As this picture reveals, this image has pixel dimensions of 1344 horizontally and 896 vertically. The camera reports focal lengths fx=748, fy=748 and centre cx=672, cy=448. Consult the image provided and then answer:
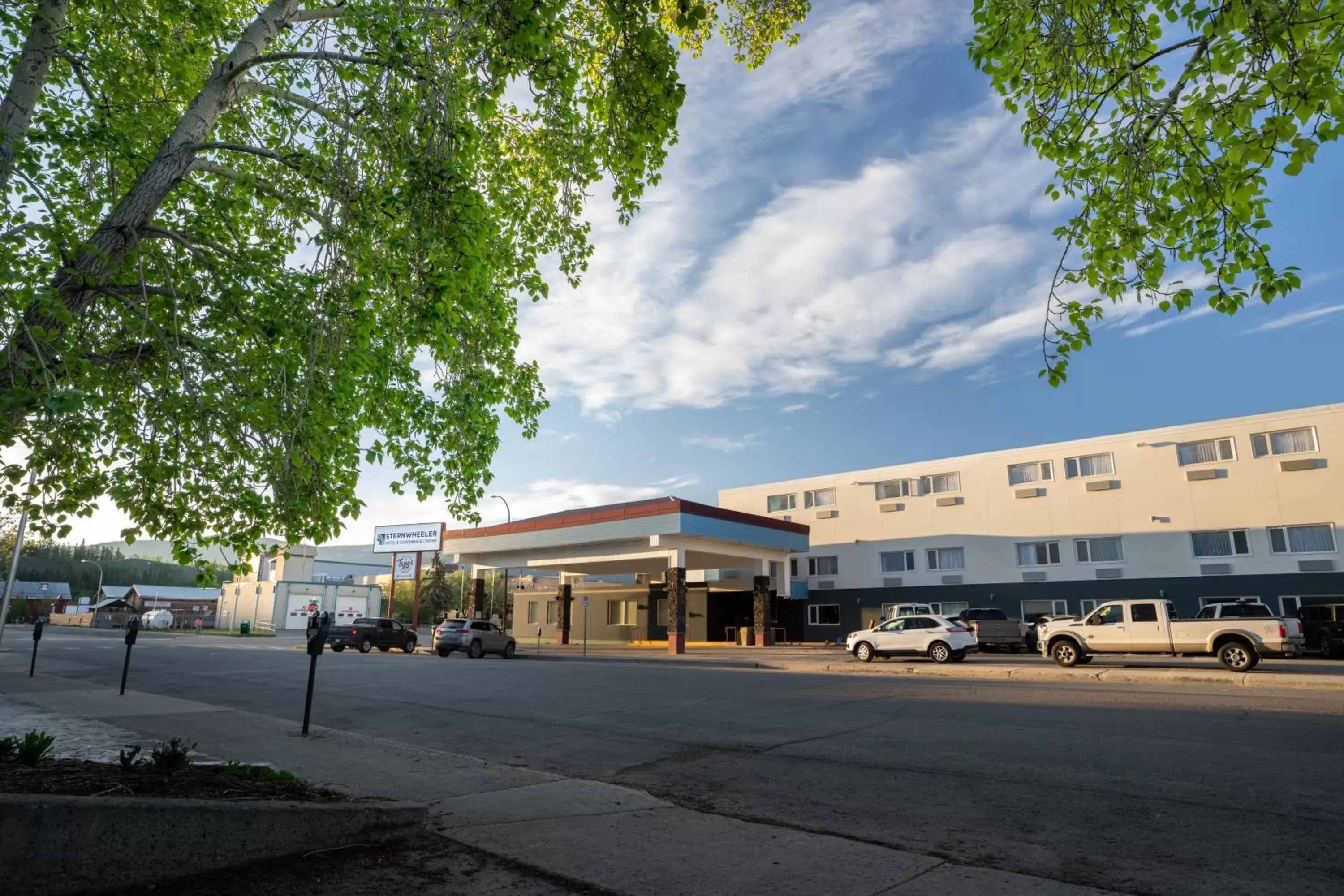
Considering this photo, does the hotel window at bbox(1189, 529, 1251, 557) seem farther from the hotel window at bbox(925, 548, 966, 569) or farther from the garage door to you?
the garage door

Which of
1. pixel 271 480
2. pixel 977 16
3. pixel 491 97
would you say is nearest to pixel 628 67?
pixel 491 97

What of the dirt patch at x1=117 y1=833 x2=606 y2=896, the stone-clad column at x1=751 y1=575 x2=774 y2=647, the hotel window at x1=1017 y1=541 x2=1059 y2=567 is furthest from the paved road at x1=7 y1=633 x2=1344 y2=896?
the hotel window at x1=1017 y1=541 x2=1059 y2=567

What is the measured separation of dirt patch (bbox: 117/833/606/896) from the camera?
3.97 m

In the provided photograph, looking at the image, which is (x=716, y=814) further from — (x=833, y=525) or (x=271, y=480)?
(x=833, y=525)

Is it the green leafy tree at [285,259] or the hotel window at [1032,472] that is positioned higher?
the hotel window at [1032,472]

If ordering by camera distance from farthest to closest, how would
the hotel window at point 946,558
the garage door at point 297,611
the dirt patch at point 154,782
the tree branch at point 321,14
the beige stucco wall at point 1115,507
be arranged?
the garage door at point 297,611
the hotel window at point 946,558
the beige stucco wall at point 1115,507
the tree branch at point 321,14
the dirt patch at point 154,782

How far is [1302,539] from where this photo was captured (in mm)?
32500

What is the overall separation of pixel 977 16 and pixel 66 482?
985 cm

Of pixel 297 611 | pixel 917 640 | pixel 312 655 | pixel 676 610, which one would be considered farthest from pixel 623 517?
pixel 297 611

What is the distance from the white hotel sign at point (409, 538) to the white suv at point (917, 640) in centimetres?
3434

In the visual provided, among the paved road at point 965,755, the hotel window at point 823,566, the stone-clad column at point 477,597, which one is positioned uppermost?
the hotel window at point 823,566

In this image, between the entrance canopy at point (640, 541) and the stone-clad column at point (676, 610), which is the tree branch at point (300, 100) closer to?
the entrance canopy at point (640, 541)

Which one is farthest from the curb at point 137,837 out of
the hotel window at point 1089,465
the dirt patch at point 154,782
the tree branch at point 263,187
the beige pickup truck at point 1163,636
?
the hotel window at point 1089,465

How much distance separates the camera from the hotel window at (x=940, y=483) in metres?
43.2
